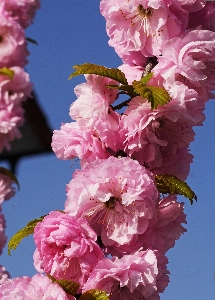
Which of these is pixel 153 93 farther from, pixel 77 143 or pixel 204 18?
pixel 204 18

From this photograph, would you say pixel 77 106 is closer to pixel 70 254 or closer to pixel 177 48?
pixel 177 48

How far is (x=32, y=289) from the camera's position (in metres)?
2.11

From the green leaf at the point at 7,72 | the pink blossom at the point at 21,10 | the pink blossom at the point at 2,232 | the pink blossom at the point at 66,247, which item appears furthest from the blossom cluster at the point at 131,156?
the green leaf at the point at 7,72

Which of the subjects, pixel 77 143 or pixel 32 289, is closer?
pixel 32 289

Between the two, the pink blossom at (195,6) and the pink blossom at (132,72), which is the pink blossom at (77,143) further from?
the pink blossom at (195,6)

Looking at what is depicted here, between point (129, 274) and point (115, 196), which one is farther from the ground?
point (115, 196)

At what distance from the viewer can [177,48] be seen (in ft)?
7.55

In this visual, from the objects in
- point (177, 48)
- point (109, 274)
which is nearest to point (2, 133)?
point (109, 274)

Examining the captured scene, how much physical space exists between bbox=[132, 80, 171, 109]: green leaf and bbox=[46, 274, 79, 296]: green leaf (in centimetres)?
72

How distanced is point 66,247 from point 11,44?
31.4 inches

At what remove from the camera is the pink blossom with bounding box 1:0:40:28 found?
1.87 meters

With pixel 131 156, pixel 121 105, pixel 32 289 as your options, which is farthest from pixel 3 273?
pixel 121 105

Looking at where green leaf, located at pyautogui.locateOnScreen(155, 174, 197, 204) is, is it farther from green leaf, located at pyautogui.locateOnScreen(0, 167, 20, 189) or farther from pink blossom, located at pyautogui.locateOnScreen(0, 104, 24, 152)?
pink blossom, located at pyautogui.locateOnScreen(0, 104, 24, 152)

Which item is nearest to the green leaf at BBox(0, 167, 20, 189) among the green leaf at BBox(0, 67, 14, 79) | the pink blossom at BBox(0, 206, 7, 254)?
the pink blossom at BBox(0, 206, 7, 254)
